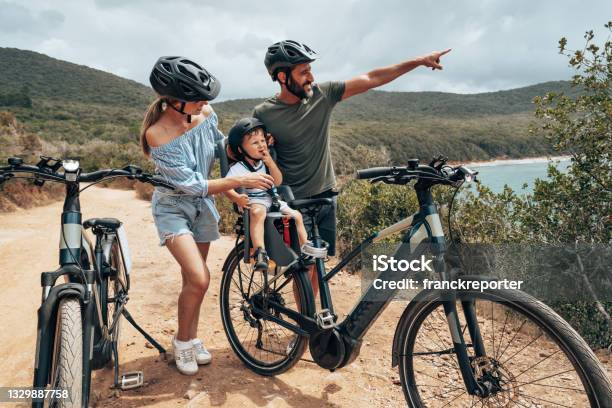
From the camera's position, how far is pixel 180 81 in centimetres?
298

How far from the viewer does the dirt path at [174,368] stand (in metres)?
3.21

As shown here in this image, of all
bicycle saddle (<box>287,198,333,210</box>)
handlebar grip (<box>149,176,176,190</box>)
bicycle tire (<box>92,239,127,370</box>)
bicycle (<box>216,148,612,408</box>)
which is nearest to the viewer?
bicycle (<box>216,148,612,408</box>)

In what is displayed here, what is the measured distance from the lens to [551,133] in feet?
16.1

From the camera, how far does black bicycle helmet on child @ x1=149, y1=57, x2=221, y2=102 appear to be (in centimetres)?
298

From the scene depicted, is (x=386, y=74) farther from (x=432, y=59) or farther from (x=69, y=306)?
(x=69, y=306)

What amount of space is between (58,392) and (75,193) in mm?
978

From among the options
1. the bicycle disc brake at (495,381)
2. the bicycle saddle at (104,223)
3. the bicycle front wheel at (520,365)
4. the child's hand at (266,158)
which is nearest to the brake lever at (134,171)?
the bicycle saddle at (104,223)

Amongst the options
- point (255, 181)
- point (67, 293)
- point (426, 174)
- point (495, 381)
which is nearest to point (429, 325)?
point (495, 381)

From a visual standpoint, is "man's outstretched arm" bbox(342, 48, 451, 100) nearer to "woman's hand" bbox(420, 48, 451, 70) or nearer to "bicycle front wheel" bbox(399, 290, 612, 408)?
"woman's hand" bbox(420, 48, 451, 70)

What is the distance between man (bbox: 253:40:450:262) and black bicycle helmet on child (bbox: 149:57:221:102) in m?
0.67

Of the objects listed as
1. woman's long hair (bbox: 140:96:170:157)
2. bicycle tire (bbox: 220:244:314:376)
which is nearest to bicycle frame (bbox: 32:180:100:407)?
woman's long hair (bbox: 140:96:170:157)

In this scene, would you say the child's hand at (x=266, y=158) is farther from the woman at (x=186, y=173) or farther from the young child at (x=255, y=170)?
the woman at (x=186, y=173)

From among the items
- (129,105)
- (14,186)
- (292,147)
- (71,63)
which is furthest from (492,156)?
(71,63)

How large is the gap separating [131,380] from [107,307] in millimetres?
608
